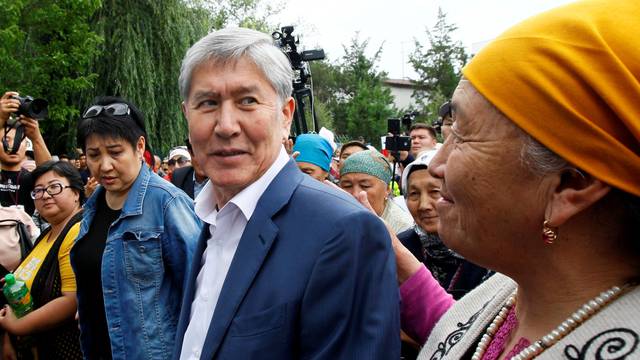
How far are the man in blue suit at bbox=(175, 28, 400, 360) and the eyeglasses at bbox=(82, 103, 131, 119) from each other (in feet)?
4.56

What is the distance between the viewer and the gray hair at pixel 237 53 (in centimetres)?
185

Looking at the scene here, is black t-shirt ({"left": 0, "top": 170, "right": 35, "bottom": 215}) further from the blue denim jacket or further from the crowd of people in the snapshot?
the blue denim jacket

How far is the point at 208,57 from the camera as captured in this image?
6.10ft

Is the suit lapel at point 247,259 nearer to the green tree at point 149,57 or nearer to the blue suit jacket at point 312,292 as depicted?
the blue suit jacket at point 312,292

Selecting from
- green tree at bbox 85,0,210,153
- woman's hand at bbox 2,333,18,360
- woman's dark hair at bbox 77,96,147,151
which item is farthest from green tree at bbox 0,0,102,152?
woman's dark hair at bbox 77,96,147,151

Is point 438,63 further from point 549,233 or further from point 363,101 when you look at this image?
point 549,233

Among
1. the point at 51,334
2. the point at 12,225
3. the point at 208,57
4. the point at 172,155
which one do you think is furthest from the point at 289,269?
the point at 172,155

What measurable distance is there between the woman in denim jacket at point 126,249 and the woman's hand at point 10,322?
2.25 ft

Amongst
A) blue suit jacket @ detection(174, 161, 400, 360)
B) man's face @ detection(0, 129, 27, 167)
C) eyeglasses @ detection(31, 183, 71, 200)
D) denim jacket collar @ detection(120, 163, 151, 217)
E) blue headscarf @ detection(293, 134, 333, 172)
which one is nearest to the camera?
blue suit jacket @ detection(174, 161, 400, 360)

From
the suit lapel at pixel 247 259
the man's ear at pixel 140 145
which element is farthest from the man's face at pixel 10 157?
the suit lapel at pixel 247 259

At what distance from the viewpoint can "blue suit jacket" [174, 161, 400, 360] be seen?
1564mm

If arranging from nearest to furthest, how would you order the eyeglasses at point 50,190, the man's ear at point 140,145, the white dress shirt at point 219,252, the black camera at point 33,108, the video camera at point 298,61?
the white dress shirt at point 219,252, the man's ear at point 140,145, the eyeglasses at point 50,190, the black camera at point 33,108, the video camera at point 298,61

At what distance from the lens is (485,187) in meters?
1.12

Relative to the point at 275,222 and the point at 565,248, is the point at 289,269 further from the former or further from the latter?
the point at 565,248
